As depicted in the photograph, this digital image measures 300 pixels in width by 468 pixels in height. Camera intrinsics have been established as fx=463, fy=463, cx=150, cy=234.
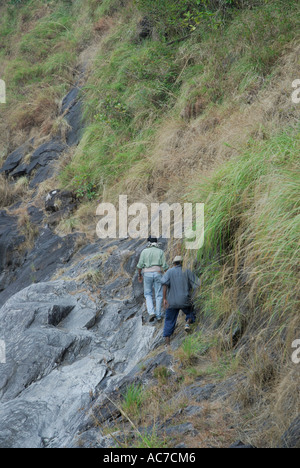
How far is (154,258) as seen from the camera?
7387 mm

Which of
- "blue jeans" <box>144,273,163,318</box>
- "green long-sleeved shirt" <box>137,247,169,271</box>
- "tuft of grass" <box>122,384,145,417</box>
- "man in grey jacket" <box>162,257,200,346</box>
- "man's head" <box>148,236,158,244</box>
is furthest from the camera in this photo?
"man's head" <box>148,236,158,244</box>

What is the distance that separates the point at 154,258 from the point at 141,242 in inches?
64.2

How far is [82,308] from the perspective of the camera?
27.6 ft

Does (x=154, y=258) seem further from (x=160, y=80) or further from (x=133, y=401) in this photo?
(x=160, y=80)

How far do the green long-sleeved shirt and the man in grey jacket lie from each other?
972mm

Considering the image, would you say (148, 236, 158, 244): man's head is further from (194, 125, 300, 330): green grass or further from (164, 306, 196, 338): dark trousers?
(164, 306, 196, 338): dark trousers

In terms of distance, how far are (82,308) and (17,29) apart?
65.0 feet

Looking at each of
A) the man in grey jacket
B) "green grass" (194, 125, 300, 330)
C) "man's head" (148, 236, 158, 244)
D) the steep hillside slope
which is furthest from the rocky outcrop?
"green grass" (194, 125, 300, 330)

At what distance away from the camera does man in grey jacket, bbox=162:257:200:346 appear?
6.11 metres

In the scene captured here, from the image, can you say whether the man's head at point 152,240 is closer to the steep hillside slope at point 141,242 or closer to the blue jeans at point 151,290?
the steep hillside slope at point 141,242

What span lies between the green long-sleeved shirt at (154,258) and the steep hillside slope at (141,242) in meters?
0.29

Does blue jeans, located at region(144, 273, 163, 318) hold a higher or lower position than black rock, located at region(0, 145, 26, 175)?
lower

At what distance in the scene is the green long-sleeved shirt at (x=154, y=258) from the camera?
736 cm

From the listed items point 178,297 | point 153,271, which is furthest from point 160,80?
point 178,297
